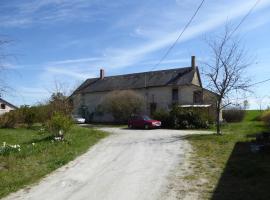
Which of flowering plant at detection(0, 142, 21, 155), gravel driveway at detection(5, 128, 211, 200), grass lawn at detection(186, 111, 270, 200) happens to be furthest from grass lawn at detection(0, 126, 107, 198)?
grass lawn at detection(186, 111, 270, 200)

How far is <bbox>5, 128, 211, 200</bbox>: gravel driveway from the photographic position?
951cm

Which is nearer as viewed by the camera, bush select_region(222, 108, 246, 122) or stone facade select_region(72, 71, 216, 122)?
stone facade select_region(72, 71, 216, 122)

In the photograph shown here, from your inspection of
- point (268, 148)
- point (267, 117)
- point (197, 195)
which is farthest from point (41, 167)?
point (267, 117)

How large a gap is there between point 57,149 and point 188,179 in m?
8.72

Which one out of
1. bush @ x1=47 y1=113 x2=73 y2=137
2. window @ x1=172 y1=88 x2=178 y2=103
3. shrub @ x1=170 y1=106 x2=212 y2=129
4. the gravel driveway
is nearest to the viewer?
the gravel driveway

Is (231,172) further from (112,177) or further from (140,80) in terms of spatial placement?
(140,80)

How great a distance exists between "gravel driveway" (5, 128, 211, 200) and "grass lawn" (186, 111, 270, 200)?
965 millimetres

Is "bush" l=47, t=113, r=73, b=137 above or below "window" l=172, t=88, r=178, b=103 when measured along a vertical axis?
below

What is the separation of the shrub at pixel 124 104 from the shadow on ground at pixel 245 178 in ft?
98.7

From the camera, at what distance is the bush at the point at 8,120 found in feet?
96.3

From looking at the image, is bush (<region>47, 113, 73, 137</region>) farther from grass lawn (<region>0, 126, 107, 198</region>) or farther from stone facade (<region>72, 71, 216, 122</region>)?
stone facade (<region>72, 71, 216, 122</region>)

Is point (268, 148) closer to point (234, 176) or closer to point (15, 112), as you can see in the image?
point (234, 176)

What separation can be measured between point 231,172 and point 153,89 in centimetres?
3837

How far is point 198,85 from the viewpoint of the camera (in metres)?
48.8
